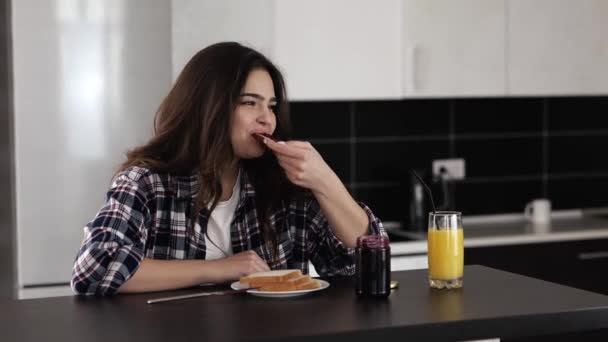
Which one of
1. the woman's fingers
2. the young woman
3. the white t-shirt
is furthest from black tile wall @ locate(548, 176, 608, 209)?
the woman's fingers

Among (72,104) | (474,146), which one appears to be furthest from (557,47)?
(72,104)

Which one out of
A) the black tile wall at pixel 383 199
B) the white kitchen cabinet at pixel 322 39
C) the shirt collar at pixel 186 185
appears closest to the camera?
the shirt collar at pixel 186 185

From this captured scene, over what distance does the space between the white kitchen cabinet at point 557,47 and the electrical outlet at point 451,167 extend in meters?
0.50

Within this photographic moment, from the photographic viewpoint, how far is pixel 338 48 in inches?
142

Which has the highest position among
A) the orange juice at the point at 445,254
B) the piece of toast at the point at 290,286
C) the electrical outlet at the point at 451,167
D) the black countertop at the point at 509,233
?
the electrical outlet at the point at 451,167

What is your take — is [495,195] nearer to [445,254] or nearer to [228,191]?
[228,191]

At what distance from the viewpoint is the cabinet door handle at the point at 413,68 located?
3.69 metres

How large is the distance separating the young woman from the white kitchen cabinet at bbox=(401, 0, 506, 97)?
1.45 m

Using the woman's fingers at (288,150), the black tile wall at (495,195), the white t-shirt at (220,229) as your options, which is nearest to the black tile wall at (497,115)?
the black tile wall at (495,195)

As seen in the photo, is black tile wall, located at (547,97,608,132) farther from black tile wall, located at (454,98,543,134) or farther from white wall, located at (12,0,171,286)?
white wall, located at (12,0,171,286)

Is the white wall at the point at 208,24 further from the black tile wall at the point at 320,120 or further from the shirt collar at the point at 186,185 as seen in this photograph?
the shirt collar at the point at 186,185

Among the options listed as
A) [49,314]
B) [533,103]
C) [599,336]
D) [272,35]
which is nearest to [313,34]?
[272,35]

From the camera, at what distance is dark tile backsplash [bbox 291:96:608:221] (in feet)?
13.4

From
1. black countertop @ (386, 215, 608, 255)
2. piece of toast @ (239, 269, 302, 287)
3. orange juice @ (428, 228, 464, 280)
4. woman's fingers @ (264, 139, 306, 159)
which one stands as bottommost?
black countertop @ (386, 215, 608, 255)
